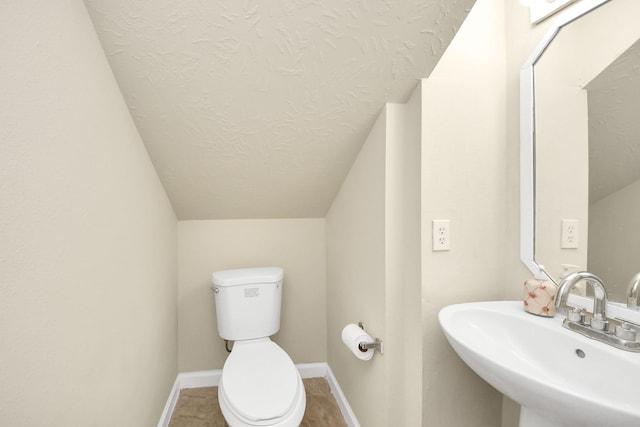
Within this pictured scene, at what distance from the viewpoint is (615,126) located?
0.97 metres

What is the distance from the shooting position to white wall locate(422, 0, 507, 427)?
118 cm

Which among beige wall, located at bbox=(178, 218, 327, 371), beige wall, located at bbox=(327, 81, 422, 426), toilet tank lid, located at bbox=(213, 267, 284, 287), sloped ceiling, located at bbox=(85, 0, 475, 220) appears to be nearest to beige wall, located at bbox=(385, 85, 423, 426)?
beige wall, located at bbox=(327, 81, 422, 426)

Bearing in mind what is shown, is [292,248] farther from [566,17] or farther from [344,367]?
[566,17]

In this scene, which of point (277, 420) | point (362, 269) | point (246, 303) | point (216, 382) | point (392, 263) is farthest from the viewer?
point (216, 382)

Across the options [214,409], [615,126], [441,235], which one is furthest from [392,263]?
[214,409]

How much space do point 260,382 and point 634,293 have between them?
4.26ft

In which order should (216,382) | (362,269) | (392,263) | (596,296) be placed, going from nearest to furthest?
(596,296), (392,263), (362,269), (216,382)

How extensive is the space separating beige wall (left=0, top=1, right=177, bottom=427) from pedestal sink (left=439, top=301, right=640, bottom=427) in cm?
101

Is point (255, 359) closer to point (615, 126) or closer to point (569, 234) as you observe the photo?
point (569, 234)

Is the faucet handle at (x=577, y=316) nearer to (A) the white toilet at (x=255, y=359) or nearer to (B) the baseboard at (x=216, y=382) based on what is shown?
(A) the white toilet at (x=255, y=359)

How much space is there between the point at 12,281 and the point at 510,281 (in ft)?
4.87

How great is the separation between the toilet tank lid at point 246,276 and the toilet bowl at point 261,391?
368mm

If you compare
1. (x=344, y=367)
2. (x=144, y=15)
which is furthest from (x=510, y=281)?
(x=144, y=15)

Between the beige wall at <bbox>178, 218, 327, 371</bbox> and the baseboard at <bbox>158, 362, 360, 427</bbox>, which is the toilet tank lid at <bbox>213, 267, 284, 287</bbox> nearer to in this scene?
the beige wall at <bbox>178, 218, 327, 371</bbox>
